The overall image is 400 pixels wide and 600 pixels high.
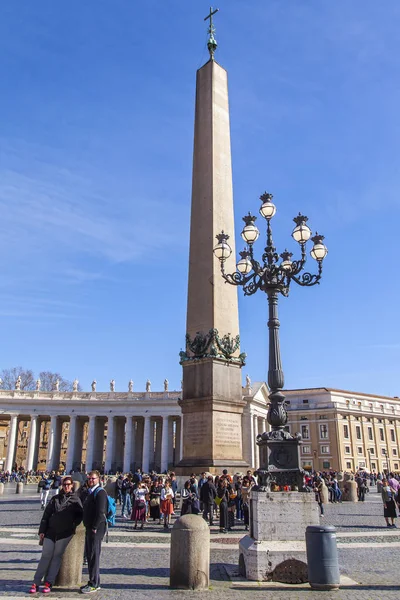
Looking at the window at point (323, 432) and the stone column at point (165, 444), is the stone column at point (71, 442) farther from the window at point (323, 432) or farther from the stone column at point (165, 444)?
the window at point (323, 432)

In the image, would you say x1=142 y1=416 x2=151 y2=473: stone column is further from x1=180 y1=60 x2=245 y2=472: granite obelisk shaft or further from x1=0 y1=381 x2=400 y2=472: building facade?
x1=180 y1=60 x2=245 y2=472: granite obelisk shaft

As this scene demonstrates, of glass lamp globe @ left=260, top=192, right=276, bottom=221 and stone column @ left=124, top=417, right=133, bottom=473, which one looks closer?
glass lamp globe @ left=260, top=192, right=276, bottom=221

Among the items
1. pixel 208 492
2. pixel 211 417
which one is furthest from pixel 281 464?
pixel 211 417

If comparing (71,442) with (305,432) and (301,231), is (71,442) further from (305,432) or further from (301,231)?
(301,231)

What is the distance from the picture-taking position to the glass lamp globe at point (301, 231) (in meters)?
10.7

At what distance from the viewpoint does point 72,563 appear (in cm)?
691

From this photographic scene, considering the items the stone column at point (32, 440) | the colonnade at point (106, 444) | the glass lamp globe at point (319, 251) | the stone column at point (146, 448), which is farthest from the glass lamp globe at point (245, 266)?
the stone column at point (32, 440)

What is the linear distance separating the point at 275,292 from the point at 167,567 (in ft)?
16.7

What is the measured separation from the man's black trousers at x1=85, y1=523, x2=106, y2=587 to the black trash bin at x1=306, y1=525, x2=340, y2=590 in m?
2.73

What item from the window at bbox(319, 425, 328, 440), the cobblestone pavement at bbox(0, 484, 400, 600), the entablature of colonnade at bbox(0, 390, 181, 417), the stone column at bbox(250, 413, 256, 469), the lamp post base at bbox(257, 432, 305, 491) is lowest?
the cobblestone pavement at bbox(0, 484, 400, 600)

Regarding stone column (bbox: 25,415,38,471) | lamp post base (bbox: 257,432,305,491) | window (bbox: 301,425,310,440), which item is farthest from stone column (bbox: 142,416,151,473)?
lamp post base (bbox: 257,432,305,491)

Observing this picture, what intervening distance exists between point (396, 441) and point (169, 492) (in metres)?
78.9

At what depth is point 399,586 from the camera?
690cm

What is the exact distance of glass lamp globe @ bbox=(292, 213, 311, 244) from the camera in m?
10.7
